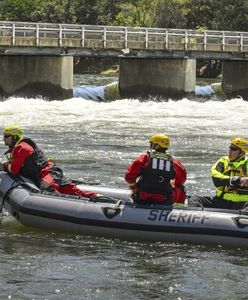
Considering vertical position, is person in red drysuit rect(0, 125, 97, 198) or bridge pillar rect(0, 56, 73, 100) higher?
person in red drysuit rect(0, 125, 97, 198)

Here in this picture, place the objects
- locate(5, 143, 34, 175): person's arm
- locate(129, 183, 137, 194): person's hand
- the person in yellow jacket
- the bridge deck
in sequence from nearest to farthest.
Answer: the person in yellow jacket < locate(129, 183, 137, 194): person's hand < locate(5, 143, 34, 175): person's arm < the bridge deck

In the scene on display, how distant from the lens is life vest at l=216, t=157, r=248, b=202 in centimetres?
1247

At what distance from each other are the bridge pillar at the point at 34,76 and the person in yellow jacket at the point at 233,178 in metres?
23.4

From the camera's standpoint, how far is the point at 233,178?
1227cm

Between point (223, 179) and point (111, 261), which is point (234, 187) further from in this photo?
point (111, 261)

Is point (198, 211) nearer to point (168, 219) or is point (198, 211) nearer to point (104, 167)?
point (168, 219)

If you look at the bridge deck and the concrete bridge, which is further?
the concrete bridge

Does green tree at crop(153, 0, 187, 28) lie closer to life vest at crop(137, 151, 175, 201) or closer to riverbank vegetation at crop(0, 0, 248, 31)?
riverbank vegetation at crop(0, 0, 248, 31)

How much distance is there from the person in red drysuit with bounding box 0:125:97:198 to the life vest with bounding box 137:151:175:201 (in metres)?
1.20

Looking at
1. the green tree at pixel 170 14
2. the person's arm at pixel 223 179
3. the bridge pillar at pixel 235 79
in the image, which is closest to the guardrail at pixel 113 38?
→ the bridge pillar at pixel 235 79

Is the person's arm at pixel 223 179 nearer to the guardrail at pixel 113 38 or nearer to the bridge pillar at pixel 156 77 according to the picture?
the guardrail at pixel 113 38

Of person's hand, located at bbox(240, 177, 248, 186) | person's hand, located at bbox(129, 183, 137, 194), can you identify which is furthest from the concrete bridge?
person's hand, located at bbox(240, 177, 248, 186)

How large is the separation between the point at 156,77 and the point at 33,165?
26.2 meters

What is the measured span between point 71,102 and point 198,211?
22945 mm
